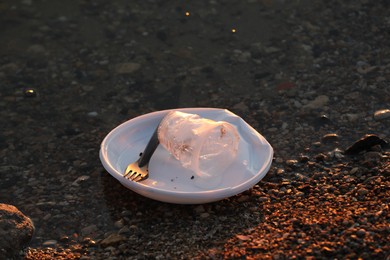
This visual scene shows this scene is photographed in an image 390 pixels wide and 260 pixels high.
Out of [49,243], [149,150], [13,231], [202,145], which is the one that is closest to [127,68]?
[149,150]

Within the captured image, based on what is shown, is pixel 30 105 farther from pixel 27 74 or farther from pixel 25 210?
pixel 25 210

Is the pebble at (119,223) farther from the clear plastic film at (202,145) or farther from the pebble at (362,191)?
the pebble at (362,191)

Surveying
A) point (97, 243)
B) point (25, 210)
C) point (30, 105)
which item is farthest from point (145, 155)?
point (30, 105)

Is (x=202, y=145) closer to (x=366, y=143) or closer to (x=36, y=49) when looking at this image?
(x=366, y=143)

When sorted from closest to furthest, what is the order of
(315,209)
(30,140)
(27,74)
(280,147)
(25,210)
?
(315,209) → (25,210) → (280,147) → (30,140) → (27,74)

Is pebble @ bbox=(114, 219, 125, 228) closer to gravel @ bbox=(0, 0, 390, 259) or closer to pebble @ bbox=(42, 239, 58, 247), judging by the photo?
gravel @ bbox=(0, 0, 390, 259)

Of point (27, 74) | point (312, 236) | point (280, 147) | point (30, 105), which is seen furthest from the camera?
point (27, 74)
